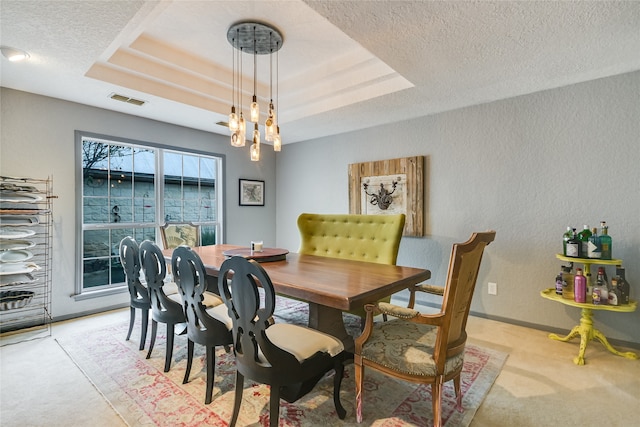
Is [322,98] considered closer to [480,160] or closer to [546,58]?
[480,160]

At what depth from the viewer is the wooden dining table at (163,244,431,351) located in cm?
159

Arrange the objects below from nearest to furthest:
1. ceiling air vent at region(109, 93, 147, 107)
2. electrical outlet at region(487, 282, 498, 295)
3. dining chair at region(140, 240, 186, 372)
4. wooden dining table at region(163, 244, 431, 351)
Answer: wooden dining table at region(163, 244, 431, 351) < dining chair at region(140, 240, 186, 372) < ceiling air vent at region(109, 93, 147, 107) < electrical outlet at region(487, 282, 498, 295)

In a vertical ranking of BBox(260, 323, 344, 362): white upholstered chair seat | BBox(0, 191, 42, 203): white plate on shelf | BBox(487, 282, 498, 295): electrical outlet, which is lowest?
BBox(487, 282, 498, 295): electrical outlet

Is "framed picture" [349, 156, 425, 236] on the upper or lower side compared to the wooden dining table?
upper

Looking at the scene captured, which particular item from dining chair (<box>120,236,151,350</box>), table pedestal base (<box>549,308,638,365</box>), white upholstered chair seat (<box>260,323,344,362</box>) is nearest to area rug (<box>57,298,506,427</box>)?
dining chair (<box>120,236,151,350</box>)

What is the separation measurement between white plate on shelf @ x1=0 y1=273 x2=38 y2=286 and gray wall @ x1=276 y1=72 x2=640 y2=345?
12.6ft

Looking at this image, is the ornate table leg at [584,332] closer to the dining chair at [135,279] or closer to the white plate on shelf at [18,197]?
the dining chair at [135,279]

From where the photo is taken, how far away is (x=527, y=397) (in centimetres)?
190

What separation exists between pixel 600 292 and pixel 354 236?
2.02 metres

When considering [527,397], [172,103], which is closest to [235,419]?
[527,397]

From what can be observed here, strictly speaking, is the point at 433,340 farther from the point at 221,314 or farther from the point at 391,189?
the point at 391,189

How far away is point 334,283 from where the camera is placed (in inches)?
71.3

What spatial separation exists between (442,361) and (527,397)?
0.92 meters

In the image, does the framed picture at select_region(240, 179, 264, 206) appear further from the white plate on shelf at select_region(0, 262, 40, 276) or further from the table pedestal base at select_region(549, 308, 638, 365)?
the table pedestal base at select_region(549, 308, 638, 365)
